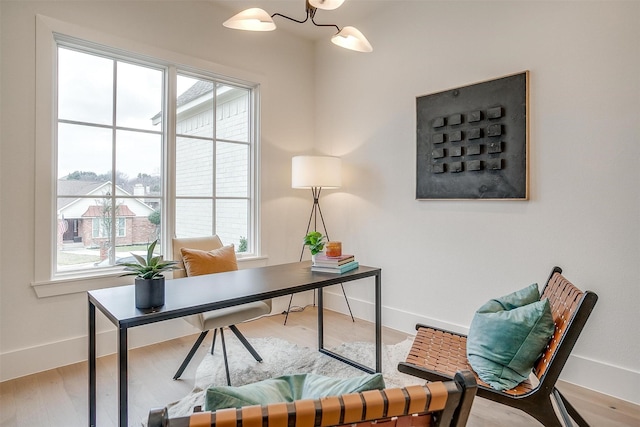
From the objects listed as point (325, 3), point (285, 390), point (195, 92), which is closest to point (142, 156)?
point (195, 92)

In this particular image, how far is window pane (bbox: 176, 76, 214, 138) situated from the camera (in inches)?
122

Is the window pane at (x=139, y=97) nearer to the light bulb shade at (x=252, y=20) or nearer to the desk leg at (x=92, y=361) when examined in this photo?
the light bulb shade at (x=252, y=20)

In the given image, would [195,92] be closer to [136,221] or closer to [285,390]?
[136,221]

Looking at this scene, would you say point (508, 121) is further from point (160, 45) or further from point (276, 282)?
point (160, 45)

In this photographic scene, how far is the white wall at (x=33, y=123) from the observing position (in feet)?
7.42

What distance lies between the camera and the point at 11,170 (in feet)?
7.45

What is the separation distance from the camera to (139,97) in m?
2.88

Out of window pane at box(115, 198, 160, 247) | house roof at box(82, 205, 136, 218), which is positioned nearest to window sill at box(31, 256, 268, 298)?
window pane at box(115, 198, 160, 247)

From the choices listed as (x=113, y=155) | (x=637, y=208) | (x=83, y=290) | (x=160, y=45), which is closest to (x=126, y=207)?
(x=113, y=155)

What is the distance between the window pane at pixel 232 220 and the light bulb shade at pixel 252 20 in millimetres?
1747

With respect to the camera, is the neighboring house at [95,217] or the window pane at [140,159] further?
the window pane at [140,159]

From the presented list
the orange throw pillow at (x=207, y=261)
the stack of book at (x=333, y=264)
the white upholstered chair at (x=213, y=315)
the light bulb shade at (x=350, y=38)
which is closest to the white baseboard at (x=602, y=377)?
Answer: the stack of book at (x=333, y=264)

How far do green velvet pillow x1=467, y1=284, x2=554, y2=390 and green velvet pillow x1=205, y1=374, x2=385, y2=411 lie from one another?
87 cm

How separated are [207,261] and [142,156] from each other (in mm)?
1105
